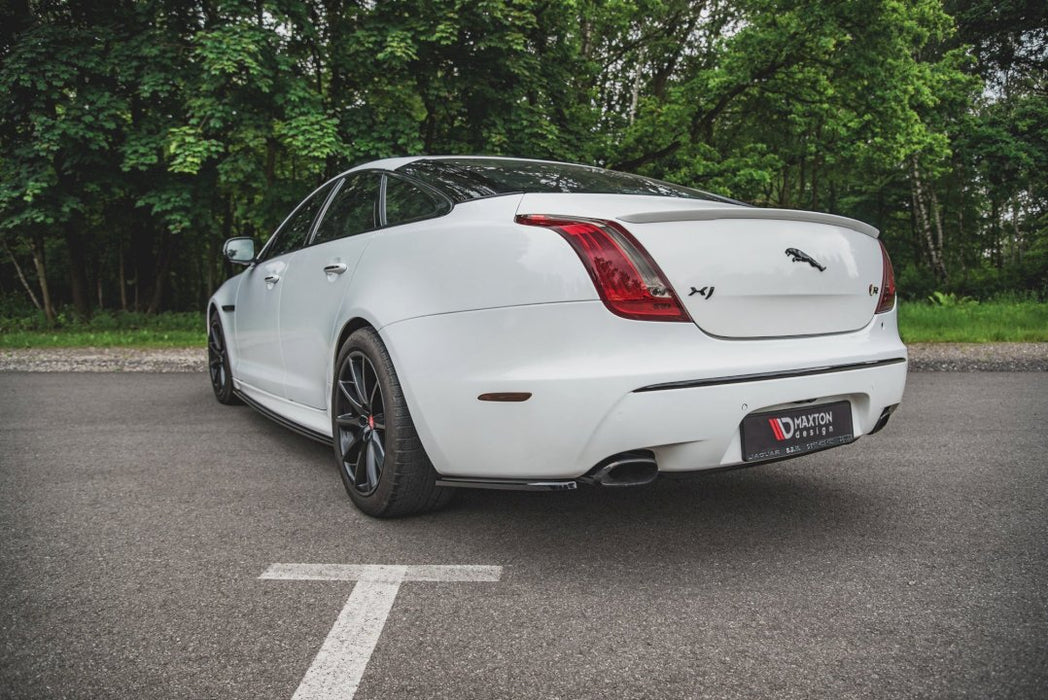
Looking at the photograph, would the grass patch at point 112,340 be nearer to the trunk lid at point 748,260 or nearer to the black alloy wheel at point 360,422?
the black alloy wheel at point 360,422

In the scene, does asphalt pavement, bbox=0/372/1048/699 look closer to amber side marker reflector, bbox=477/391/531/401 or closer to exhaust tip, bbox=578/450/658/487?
exhaust tip, bbox=578/450/658/487

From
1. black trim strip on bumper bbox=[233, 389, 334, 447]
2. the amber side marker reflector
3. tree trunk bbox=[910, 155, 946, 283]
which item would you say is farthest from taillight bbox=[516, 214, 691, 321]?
tree trunk bbox=[910, 155, 946, 283]

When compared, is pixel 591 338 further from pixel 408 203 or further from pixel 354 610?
pixel 408 203

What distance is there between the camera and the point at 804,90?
15.7 metres

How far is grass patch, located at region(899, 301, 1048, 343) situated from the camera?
9.70m

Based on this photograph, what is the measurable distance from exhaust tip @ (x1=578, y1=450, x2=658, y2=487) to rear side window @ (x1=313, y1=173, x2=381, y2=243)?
5.28 feet

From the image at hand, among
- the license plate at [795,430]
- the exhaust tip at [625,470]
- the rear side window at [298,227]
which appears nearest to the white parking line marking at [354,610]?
the exhaust tip at [625,470]

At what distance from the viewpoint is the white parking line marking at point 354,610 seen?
1.83 meters

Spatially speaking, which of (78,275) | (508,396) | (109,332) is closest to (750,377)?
(508,396)

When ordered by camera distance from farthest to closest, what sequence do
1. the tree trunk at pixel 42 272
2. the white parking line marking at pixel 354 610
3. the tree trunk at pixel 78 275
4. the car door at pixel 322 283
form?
the tree trunk at pixel 42 272 → the tree trunk at pixel 78 275 → the car door at pixel 322 283 → the white parking line marking at pixel 354 610

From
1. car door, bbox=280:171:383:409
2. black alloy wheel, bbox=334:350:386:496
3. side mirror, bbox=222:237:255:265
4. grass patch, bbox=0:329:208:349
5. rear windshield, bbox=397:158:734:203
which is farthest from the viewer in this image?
grass patch, bbox=0:329:208:349

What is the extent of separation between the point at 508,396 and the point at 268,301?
245 centimetres

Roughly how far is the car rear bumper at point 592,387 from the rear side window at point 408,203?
1.80ft

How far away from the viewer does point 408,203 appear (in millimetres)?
3184
